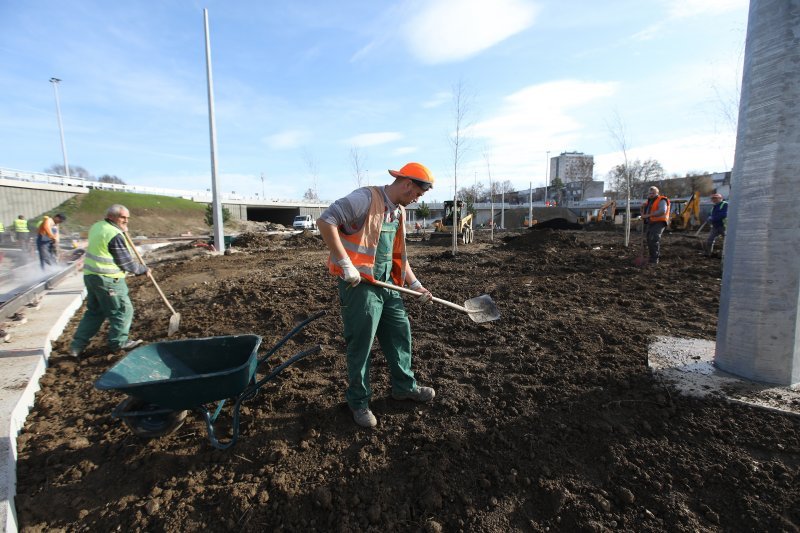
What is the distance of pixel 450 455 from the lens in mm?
2334

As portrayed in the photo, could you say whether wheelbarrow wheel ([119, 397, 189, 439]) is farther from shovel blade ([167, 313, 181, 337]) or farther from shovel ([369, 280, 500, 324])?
shovel blade ([167, 313, 181, 337])

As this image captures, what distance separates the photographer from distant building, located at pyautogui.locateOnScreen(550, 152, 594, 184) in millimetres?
70306

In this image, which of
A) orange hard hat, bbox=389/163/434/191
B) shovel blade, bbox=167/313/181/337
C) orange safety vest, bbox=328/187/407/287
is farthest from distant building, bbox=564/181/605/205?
orange safety vest, bbox=328/187/407/287

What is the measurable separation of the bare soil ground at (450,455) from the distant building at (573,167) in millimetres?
70064

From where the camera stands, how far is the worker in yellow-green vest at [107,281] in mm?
4078

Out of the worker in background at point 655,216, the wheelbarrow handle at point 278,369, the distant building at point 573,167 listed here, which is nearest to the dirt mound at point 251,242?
the worker in background at point 655,216

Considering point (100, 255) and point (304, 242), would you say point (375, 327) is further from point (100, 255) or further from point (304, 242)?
point (304, 242)

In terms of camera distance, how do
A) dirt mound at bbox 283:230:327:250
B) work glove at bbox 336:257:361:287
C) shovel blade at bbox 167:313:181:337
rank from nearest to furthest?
work glove at bbox 336:257:361:287
shovel blade at bbox 167:313:181:337
dirt mound at bbox 283:230:327:250

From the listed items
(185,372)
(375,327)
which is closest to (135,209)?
(185,372)

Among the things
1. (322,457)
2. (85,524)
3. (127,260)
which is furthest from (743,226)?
(127,260)

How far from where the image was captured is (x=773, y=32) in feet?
8.16

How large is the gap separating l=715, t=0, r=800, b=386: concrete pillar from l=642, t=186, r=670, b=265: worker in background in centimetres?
600

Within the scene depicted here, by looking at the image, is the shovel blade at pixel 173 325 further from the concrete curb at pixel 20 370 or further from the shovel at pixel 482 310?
the shovel at pixel 482 310

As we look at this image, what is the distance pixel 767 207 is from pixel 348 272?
9.24 ft
